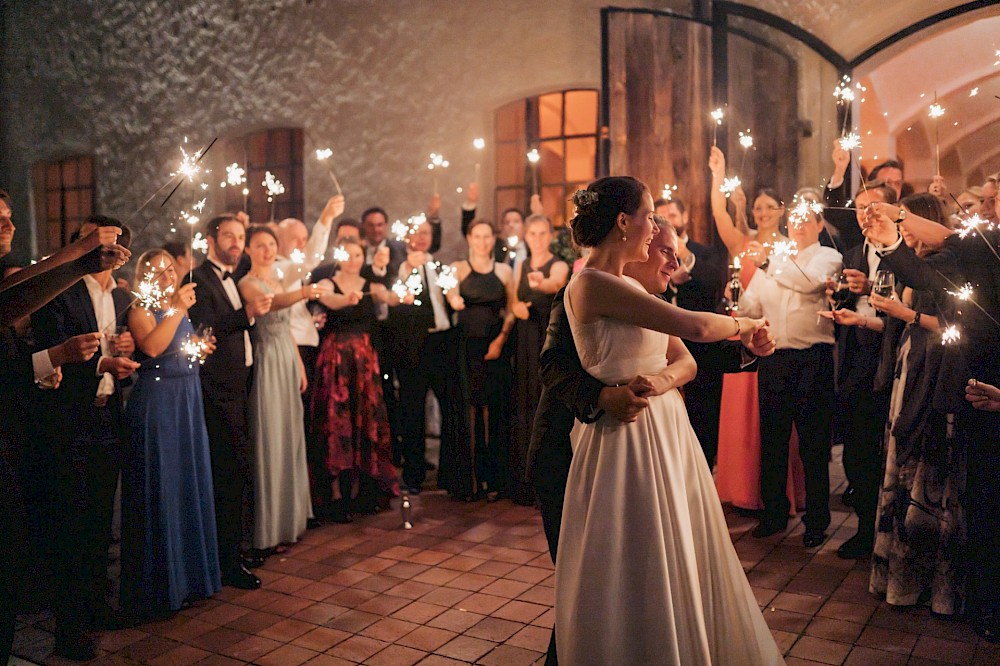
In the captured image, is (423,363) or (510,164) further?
(510,164)

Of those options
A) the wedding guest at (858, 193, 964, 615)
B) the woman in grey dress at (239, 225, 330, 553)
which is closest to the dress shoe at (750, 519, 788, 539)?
the wedding guest at (858, 193, 964, 615)

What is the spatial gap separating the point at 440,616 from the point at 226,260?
2.35 meters

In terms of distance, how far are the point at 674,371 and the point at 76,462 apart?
2.84 metres

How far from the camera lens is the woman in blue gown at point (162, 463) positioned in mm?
4062

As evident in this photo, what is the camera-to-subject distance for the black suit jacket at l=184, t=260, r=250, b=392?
14.9 feet

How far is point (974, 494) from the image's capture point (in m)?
3.79

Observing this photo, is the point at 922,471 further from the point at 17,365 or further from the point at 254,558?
the point at 17,365

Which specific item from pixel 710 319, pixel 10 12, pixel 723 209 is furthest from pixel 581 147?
pixel 10 12

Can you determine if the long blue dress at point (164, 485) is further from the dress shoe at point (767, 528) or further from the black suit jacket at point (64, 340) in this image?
the dress shoe at point (767, 528)

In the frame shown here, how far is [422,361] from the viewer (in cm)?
654

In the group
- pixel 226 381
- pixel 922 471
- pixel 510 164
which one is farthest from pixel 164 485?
pixel 510 164

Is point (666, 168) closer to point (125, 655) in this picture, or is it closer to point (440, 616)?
point (440, 616)

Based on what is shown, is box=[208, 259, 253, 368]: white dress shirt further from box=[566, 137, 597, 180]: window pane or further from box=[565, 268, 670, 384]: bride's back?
box=[566, 137, 597, 180]: window pane

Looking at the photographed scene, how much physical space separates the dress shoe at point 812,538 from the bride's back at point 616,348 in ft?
9.15
